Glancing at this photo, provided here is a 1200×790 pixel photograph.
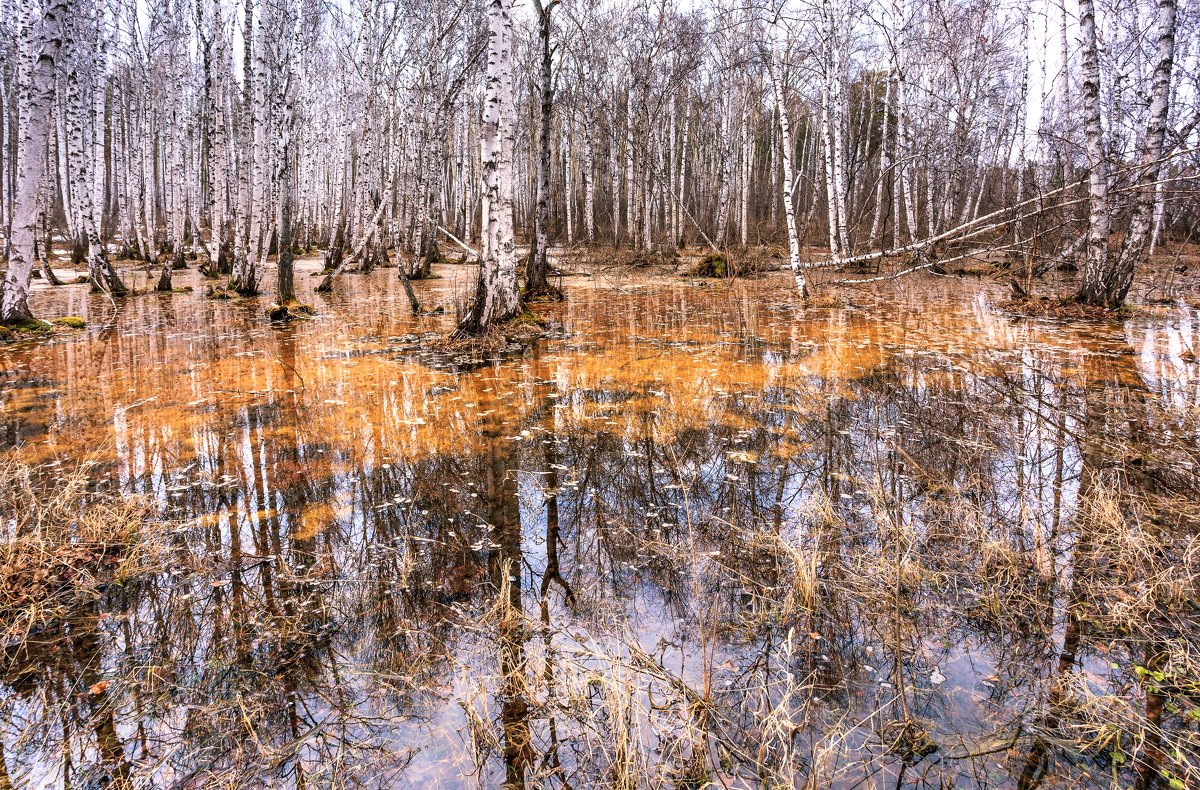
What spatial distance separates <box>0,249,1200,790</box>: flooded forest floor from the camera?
7.46 feet

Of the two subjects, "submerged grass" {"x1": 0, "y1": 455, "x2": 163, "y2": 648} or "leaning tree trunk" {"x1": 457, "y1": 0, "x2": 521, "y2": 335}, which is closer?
"submerged grass" {"x1": 0, "y1": 455, "x2": 163, "y2": 648}

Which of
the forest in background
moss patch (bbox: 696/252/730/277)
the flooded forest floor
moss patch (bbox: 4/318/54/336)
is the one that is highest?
the forest in background

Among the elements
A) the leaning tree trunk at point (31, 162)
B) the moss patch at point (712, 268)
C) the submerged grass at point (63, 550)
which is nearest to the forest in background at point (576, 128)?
the leaning tree trunk at point (31, 162)

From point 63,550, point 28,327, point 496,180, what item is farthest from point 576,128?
point 63,550

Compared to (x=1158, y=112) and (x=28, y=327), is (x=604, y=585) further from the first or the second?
(x=1158, y=112)

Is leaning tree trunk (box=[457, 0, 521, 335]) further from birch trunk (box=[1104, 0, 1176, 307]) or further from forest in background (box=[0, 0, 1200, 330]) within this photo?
birch trunk (box=[1104, 0, 1176, 307])

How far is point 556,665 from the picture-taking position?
8.94 feet

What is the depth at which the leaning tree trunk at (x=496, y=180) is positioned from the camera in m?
9.22

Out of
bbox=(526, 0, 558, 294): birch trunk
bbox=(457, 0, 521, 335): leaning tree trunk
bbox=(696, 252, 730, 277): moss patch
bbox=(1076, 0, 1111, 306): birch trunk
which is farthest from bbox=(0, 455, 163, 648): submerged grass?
bbox=(696, 252, 730, 277): moss patch

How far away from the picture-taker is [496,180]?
9648mm

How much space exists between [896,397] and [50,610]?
277 inches

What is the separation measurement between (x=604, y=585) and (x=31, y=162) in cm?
1193

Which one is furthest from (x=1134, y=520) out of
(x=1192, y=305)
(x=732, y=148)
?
(x=732, y=148)

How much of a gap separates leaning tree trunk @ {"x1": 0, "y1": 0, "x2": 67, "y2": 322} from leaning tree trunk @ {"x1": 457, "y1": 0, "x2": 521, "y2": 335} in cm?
651
